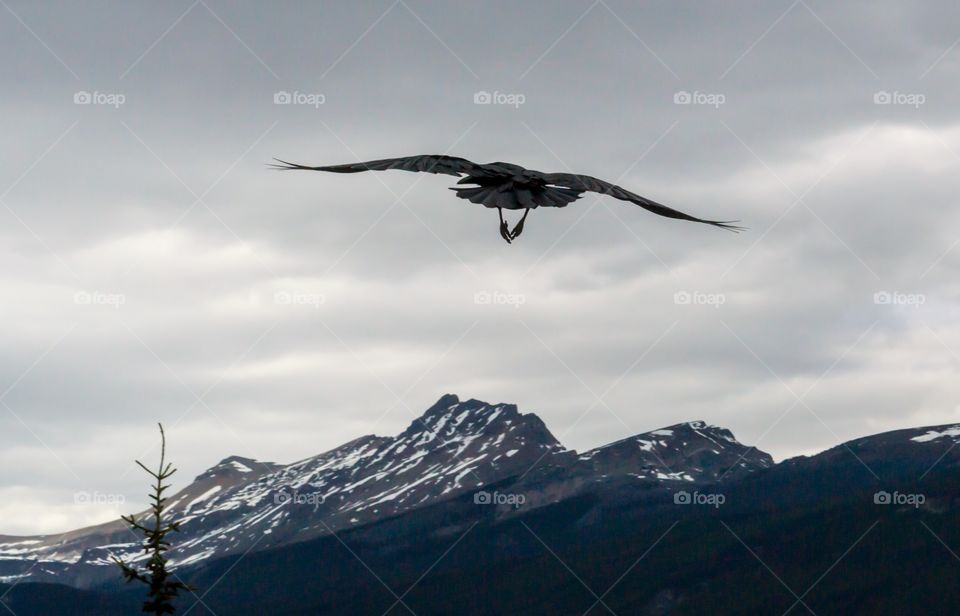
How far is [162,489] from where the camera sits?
2861cm

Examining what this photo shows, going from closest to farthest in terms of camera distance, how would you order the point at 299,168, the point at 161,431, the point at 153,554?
the point at 161,431 → the point at 299,168 → the point at 153,554

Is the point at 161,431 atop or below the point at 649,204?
below

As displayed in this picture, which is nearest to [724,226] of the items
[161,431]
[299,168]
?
[299,168]

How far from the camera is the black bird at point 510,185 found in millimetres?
28656

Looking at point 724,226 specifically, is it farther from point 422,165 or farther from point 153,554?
point 153,554

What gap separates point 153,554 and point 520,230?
412 inches

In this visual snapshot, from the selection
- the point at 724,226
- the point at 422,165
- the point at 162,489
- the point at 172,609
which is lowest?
the point at 172,609

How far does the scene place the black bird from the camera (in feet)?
94.0

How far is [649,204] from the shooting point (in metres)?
31.0

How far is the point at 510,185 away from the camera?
2959cm

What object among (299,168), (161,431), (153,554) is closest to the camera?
(161,431)

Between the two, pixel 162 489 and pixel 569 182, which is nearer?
pixel 162 489

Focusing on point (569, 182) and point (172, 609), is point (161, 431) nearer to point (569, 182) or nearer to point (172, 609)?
point (172, 609)

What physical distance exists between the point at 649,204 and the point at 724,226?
1.82 metres
